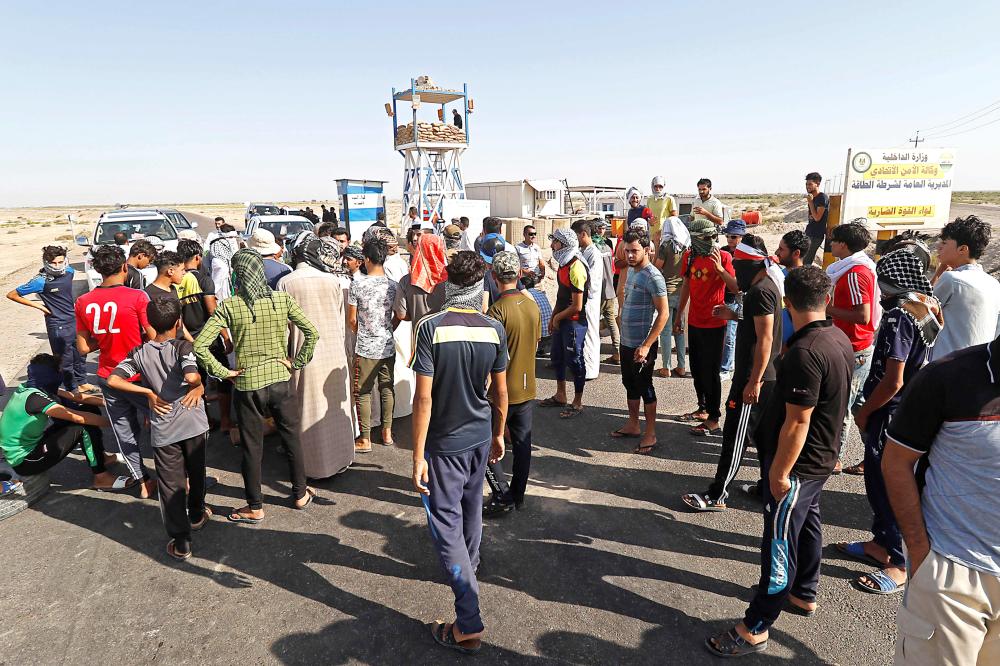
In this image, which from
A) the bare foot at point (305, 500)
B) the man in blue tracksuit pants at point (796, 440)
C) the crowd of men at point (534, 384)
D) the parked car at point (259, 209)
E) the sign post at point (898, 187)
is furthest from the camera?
the parked car at point (259, 209)

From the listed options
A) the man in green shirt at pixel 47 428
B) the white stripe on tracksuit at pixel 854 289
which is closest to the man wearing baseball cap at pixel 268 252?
the man in green shirt at pixel 47 428

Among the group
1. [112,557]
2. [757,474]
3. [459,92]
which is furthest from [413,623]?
[459,92]

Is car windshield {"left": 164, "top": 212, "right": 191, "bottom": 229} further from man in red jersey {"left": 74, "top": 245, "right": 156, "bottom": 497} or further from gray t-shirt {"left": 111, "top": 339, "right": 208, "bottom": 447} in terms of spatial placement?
gray t-shirt {"left": 111, "top": 339, "right": 208, "bottom": 447}

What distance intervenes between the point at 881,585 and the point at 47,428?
6.57 m

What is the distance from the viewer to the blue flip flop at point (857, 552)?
3.61 meters

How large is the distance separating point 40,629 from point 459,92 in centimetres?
2034

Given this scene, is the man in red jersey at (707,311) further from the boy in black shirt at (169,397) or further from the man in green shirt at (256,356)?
the boy in black shirt at (169,397)

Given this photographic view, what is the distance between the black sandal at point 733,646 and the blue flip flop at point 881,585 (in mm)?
988

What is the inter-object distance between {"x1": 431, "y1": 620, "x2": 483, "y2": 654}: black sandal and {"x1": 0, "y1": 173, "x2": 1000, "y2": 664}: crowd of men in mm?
13

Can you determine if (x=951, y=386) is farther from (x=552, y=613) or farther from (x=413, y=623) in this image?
(x=413, y=623)

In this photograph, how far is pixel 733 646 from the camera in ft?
9.36

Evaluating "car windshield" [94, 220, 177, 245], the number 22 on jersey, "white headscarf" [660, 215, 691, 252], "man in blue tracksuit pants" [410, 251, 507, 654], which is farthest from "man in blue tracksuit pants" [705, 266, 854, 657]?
"car windshield" [94, 220, 177, 245]

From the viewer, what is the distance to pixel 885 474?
202 centimetres

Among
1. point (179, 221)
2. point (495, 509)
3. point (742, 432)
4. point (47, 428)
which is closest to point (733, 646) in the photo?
point (742, 432)
